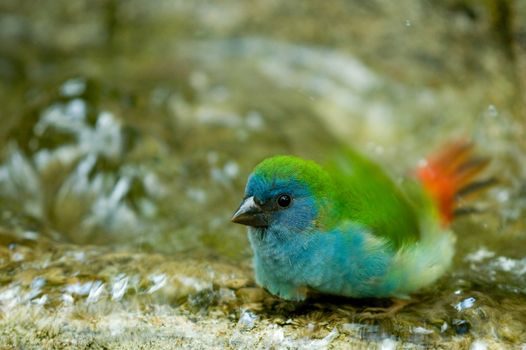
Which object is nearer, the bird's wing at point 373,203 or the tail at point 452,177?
the bird's wing at point 373,203

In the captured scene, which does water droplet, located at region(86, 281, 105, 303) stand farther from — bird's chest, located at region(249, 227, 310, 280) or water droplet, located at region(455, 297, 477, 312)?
water droplet, located at region(455, 297, 477, 312)

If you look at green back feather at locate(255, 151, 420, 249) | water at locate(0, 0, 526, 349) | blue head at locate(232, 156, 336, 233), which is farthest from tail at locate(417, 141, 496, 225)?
blue head at locate(232, 156, 336, 233)

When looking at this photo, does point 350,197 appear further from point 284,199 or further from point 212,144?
point 212,144

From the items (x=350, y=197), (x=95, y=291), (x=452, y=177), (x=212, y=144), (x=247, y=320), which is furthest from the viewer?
(x=212, y=144)

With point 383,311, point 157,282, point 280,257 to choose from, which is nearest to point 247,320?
point 280,257


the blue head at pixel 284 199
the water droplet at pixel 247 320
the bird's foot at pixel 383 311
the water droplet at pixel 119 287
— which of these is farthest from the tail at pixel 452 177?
the water droplet at pixel 119 287

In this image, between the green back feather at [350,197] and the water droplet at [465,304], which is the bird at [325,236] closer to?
the green back feather at [350,197]
